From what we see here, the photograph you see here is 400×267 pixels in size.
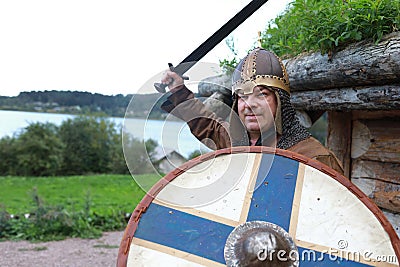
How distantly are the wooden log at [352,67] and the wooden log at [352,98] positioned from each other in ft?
0.08

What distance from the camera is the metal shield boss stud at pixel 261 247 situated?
124 cm

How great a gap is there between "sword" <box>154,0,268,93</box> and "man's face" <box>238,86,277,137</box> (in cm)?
24

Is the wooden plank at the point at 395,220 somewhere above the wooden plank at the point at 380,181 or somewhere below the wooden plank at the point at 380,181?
below

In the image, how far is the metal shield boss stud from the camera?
1.24 metres

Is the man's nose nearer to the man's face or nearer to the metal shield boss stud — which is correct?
the man's face

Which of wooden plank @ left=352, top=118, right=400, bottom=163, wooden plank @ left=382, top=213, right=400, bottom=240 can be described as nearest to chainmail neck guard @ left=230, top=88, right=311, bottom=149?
wooden plank @ left=352, top=118, right=400, bottom=163

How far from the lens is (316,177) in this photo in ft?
4.47

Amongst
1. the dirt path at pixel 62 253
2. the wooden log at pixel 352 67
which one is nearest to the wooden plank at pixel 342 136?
the wooden log at pixel 352 67

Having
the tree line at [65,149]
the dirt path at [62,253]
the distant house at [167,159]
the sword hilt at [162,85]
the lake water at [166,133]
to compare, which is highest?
the sword hilt at [162,85]

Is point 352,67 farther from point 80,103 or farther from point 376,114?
point 80,103

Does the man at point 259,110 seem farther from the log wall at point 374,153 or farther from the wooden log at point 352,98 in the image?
the log wall at point 374,153

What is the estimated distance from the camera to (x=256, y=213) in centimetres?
133

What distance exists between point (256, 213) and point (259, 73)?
55cm

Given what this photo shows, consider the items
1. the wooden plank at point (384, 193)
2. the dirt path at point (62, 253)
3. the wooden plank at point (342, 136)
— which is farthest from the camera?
the dirt path at point (62, 253)
